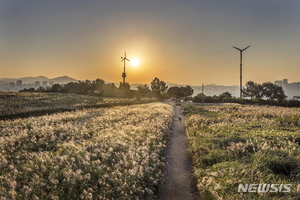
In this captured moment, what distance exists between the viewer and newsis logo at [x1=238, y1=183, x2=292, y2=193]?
567 centimetres

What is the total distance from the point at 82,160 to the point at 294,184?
7.61 m

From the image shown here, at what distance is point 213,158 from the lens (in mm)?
8930

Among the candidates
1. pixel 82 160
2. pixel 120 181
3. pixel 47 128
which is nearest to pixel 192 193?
pixel 120 181

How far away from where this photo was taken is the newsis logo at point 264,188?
223 inches

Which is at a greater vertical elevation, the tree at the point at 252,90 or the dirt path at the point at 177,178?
the tree at the point at 252,90

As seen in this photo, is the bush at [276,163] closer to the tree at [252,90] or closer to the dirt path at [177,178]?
the dirt path at [177,178]

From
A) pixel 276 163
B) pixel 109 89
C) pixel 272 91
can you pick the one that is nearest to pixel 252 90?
pixel 272 91

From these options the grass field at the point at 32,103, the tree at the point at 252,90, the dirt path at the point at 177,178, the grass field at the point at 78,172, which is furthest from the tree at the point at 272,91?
the grass field at the point at 78,172

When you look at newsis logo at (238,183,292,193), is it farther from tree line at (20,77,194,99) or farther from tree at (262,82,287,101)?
tree at (262,82,287,101)

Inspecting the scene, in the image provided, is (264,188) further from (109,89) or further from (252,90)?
(252,90)

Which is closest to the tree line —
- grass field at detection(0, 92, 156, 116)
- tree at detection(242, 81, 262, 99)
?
grass field at detection(0, 92, 156, 116)

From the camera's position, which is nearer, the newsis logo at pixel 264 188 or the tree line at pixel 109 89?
the newsis logo at pixel 264 188

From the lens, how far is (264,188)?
5750mm

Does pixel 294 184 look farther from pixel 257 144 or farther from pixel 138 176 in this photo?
pixel 138 176
